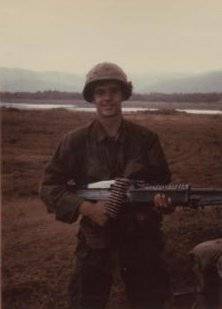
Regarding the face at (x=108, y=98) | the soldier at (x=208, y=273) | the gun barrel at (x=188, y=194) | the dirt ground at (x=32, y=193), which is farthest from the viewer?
the dirt ground at (x=32, y=193)

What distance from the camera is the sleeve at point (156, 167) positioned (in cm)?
130

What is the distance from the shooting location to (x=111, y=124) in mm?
1324

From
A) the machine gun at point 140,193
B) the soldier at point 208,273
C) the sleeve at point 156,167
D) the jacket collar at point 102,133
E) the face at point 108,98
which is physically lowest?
the soldier at point 208,273

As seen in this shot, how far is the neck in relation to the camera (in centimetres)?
132

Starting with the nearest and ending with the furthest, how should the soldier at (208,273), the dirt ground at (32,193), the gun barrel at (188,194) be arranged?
the gun barrel at (188,194)
the soldier at (208,273)
the dirt ground at (32,193)

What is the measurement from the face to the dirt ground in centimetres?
29

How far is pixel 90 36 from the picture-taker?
1.60 metres

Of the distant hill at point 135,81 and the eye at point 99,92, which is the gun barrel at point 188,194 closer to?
the eye at point 99,92

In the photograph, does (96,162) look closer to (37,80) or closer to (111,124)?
(111,124)

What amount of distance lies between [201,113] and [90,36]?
0.46 meters

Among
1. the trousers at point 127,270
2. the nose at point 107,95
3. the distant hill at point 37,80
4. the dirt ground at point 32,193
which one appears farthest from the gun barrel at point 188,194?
the distant hill at point 37,80

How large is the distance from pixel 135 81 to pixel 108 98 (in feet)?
1.01

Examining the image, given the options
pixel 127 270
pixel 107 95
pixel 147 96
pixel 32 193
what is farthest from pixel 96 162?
pixel 32 193

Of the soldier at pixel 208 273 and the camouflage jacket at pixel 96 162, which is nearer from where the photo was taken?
the camouflage jacket at pixel 96 162
